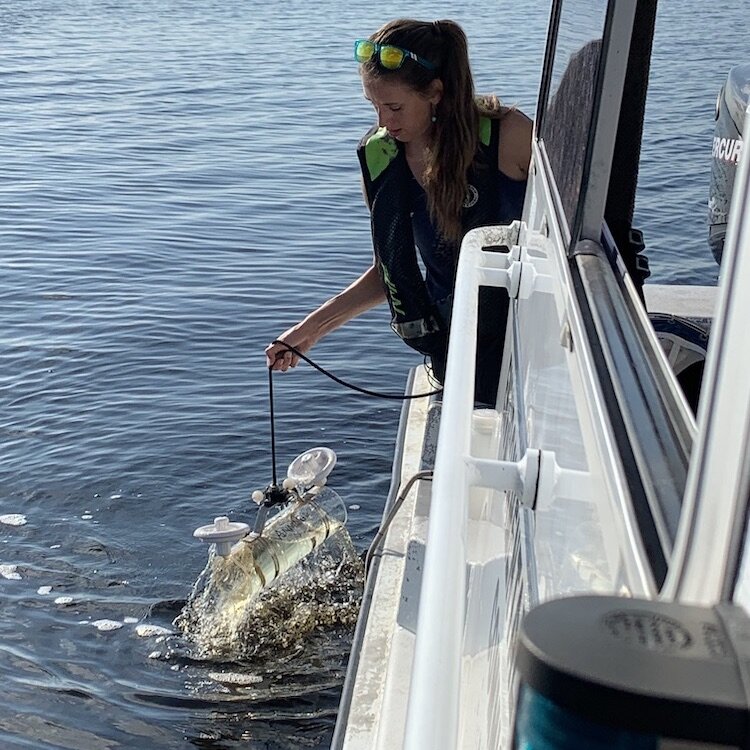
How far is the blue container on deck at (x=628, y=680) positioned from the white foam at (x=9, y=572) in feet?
16.8

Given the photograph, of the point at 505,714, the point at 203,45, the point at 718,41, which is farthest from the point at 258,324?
the point at 203,45

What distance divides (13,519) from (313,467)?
90.9 inches

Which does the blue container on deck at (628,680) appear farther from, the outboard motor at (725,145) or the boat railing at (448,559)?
the outboard motor at (725,145)

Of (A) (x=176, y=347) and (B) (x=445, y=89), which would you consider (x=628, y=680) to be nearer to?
(B) (x=445, y=89)

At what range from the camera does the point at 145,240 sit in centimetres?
1054

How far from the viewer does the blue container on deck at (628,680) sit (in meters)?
0.48

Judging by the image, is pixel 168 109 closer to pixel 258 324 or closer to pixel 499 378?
pixel 258 324

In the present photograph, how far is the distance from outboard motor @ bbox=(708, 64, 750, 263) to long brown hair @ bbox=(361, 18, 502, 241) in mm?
680

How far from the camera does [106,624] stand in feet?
16.2

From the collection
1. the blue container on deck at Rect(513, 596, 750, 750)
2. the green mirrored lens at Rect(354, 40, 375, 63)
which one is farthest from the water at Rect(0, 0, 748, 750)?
the blue container on deck at Rect(513, 596, 750, 750)

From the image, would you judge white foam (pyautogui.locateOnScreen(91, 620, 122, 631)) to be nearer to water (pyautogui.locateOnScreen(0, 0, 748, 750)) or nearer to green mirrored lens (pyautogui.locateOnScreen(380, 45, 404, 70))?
water (pyautogui.locateOnScreen(0, 0, 748, 750))

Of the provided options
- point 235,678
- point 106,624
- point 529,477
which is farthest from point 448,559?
point 106,624

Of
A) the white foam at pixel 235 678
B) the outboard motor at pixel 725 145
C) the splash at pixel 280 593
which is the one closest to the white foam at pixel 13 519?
the splash at pixel 280 593

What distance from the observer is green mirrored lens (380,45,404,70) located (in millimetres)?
3398
